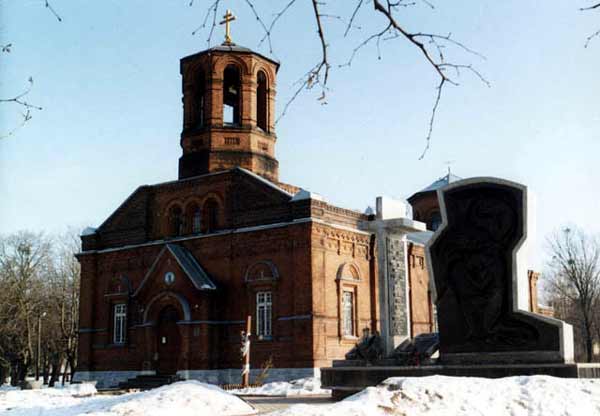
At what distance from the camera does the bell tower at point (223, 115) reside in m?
27.5

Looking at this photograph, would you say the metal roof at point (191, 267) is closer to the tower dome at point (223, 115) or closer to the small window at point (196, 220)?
the small window at point (196, 220)

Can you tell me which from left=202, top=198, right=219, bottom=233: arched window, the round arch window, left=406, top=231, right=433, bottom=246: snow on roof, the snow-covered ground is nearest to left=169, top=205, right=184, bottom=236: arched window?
left=202, top=198, right=219, bottom=233: arched window

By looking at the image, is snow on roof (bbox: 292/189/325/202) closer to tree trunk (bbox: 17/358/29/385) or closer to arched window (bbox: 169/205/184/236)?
arched window (bbox: 169/205/184/236)

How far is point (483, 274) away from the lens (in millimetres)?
14234

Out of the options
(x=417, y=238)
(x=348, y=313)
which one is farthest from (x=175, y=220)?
(x=417, y=238)

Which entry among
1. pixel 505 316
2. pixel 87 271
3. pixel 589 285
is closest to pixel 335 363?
pixel 505 316

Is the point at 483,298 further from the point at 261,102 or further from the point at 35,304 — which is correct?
the point at 35,304

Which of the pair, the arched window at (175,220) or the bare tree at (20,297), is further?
the bare tree at (20,297)

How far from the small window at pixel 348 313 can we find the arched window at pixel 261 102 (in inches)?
291

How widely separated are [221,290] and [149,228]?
4.88 meters

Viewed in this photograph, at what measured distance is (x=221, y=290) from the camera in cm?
2638

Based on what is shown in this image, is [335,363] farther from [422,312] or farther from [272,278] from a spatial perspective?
[422,312]

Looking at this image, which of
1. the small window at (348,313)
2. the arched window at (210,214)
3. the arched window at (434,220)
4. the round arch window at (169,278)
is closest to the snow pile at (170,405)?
the small window at (348,313)

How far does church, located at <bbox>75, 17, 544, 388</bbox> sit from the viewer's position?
Answer: 24703 mm
